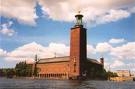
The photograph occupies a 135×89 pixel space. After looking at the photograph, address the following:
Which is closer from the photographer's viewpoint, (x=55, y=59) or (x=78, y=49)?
(x=78, y=49)

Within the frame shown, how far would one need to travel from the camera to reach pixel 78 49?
110m

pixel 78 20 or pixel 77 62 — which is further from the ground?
pixel 78 20

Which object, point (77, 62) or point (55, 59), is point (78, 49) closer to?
point (77, 62)

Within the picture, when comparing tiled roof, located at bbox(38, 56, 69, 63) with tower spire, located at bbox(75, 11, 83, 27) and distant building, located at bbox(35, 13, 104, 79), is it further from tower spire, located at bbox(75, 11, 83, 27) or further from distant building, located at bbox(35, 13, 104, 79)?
tower spire, located at bbox(75, 11, 83, 27)

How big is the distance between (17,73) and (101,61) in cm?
4016

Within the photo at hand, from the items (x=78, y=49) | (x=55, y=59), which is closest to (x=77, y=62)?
(x=78, y=49)

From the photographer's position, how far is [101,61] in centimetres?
14200

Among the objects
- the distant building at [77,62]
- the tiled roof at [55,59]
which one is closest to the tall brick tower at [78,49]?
the distant building at [77,62]

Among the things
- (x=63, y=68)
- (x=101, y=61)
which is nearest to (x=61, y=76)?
(x=63, y=68)

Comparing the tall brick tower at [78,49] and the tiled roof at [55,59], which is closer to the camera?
the tall brick tower at [78,49]

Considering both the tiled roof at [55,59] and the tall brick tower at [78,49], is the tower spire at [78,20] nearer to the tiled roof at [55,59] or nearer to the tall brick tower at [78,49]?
the tall brick tower at [78,49]

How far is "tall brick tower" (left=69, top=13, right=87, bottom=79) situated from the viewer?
109 m

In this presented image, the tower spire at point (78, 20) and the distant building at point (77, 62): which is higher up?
the tower spire at point (78, 20)

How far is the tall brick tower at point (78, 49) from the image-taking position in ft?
357
